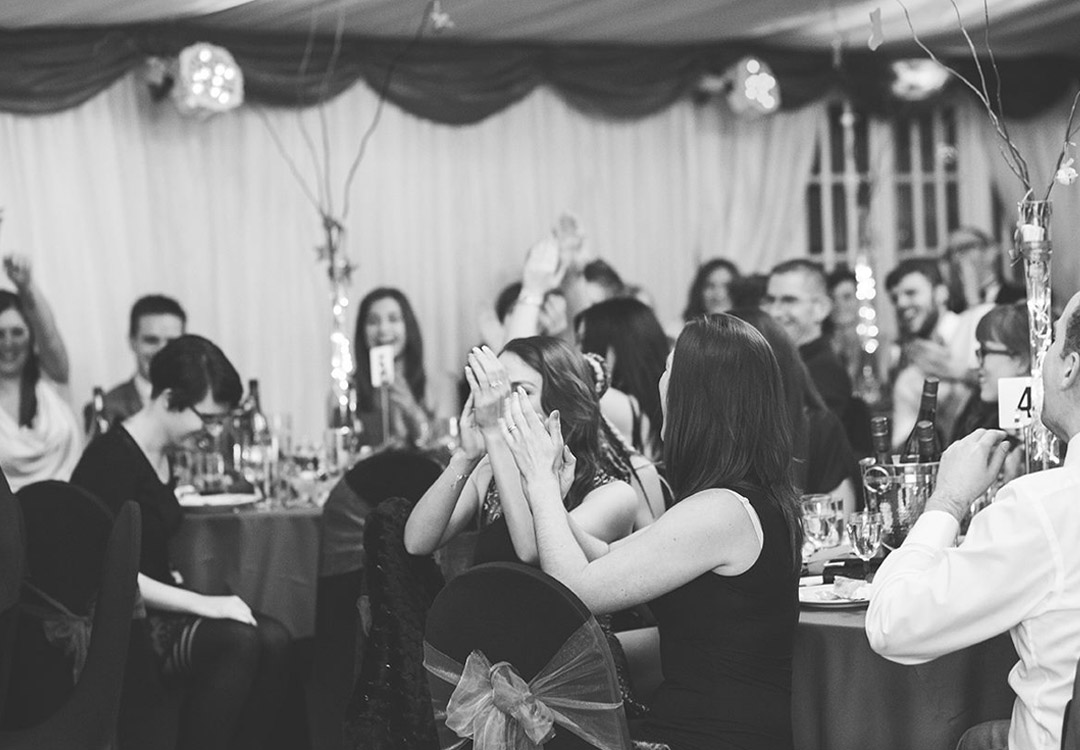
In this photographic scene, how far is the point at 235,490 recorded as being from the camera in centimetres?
537

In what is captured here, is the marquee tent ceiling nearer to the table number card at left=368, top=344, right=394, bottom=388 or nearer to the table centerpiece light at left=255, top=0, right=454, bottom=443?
the table centerpiece light at left=255, top=0, right=454, bottom=443

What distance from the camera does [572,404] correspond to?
3344 mm

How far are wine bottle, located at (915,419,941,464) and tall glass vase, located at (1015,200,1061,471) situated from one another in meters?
0.20

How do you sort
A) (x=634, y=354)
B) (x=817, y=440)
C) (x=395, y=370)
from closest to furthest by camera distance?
(x=817, y=440)
(x=634, y=354)
(x=395, y=370)

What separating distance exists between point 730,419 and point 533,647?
55cm

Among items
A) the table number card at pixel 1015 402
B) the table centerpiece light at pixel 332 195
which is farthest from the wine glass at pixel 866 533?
the table centerpiece light at pixel 332 195

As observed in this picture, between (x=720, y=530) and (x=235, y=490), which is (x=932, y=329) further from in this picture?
(x=720, y=530)

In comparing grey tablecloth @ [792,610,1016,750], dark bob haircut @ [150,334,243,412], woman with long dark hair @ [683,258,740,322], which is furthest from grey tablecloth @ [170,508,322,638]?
woman with long dark hair @ [683,258,740,322]

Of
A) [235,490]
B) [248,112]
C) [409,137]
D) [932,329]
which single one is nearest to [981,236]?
[932,329]

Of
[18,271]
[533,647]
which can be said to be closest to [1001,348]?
[533,647]

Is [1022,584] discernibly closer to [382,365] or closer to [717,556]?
[717,556]

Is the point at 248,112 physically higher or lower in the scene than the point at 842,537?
higher

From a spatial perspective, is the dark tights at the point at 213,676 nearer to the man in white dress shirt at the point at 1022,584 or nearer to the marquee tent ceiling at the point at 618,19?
the man in white dress shirt at the point at 1022,584

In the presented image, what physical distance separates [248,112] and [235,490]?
2.78 metres
